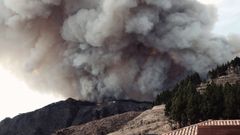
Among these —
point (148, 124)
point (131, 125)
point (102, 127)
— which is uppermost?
point (102, 127)

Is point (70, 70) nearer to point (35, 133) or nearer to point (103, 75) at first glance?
point (103, 75)

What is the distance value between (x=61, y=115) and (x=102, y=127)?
1122 inches

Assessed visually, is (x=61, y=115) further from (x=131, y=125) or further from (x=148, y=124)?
(x=148, y=124)

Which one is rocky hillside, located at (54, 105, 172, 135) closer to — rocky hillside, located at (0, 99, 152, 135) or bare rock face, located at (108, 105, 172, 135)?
bare rock face, located at (108, 105, 172, 135)

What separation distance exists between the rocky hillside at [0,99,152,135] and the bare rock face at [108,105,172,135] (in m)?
22.0

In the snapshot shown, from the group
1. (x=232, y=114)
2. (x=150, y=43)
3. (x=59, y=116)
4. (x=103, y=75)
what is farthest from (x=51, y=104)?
(x=232, y=114)

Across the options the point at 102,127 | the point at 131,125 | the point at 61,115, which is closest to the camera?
the point at 131,125

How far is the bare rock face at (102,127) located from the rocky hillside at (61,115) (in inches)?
580

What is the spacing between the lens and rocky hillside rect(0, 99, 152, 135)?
344 feet

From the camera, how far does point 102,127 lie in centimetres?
8331

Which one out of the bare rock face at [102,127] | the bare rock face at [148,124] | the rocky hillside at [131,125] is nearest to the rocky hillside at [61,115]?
the bare rock face at [102,127]

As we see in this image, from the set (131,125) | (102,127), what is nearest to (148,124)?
(131,125)

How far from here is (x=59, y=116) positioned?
4328 inches

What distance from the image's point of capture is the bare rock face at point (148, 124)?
67250 mm
